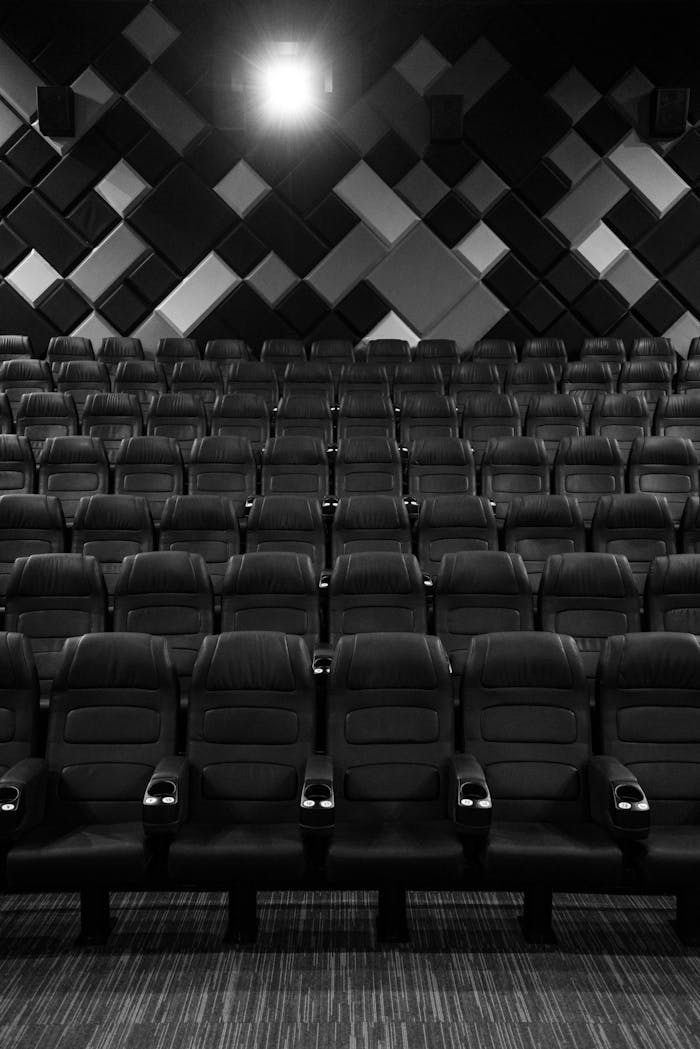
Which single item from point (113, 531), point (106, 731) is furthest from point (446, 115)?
point (106, 731)

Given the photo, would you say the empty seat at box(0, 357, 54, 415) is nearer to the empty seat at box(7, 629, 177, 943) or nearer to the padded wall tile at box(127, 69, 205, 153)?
the padded wall tile at box(127, 69, 205, 153)

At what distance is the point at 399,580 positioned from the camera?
9.29 ft

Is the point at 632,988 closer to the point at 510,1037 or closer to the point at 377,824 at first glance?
the point at 510,1037

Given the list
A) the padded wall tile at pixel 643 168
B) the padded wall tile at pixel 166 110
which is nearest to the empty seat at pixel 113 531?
the padded wall tile at pixel 166 110

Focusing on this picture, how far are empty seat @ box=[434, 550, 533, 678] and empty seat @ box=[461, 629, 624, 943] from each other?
0.47 m

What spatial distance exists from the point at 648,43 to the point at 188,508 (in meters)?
5.56

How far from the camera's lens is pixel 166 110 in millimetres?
6750

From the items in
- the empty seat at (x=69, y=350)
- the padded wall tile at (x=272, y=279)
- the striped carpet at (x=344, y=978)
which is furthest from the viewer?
the padded wall tile at (x=272, y=279)

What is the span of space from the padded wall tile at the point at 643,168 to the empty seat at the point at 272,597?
5255 mm

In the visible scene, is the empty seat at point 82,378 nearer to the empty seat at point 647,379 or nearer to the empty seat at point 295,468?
the empty seat at point 295,468

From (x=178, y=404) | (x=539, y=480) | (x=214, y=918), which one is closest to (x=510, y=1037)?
(x=214, y=918)

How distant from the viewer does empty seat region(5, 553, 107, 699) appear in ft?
9.09

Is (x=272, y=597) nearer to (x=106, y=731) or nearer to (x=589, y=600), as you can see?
(x=106, y=731)

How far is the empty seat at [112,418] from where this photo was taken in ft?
15.5
